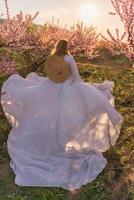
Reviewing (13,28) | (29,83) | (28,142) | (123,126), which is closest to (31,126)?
(28,142)

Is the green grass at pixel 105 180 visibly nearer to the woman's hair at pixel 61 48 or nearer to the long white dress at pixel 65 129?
the long white dress at pixel 65 129

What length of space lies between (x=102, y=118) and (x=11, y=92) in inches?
68.6

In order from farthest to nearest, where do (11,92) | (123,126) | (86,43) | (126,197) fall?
1. (86,43)
2. (123,126)
3. (11,92)
4. (126,197)

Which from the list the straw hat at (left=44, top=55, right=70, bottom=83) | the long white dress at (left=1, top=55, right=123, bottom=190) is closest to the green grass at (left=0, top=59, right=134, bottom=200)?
the long white dress at (left=1, top=55, right=123, bottom=190)

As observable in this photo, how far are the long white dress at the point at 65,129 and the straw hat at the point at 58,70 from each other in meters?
0.08

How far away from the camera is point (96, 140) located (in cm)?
861

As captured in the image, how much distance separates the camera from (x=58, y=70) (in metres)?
8.48

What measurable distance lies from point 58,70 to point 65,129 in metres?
1.00

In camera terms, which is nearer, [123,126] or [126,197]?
[126,197]

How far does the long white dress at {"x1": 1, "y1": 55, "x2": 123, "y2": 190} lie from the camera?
→ 8.34 metres

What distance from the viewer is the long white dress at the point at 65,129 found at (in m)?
8.34

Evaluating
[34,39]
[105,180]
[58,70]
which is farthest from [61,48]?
[34,39]

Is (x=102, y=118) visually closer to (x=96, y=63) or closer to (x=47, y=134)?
(x=47, y=134)

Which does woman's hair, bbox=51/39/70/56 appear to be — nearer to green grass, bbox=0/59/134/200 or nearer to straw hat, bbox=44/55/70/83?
straw hat, bbox=44/55/70/83
